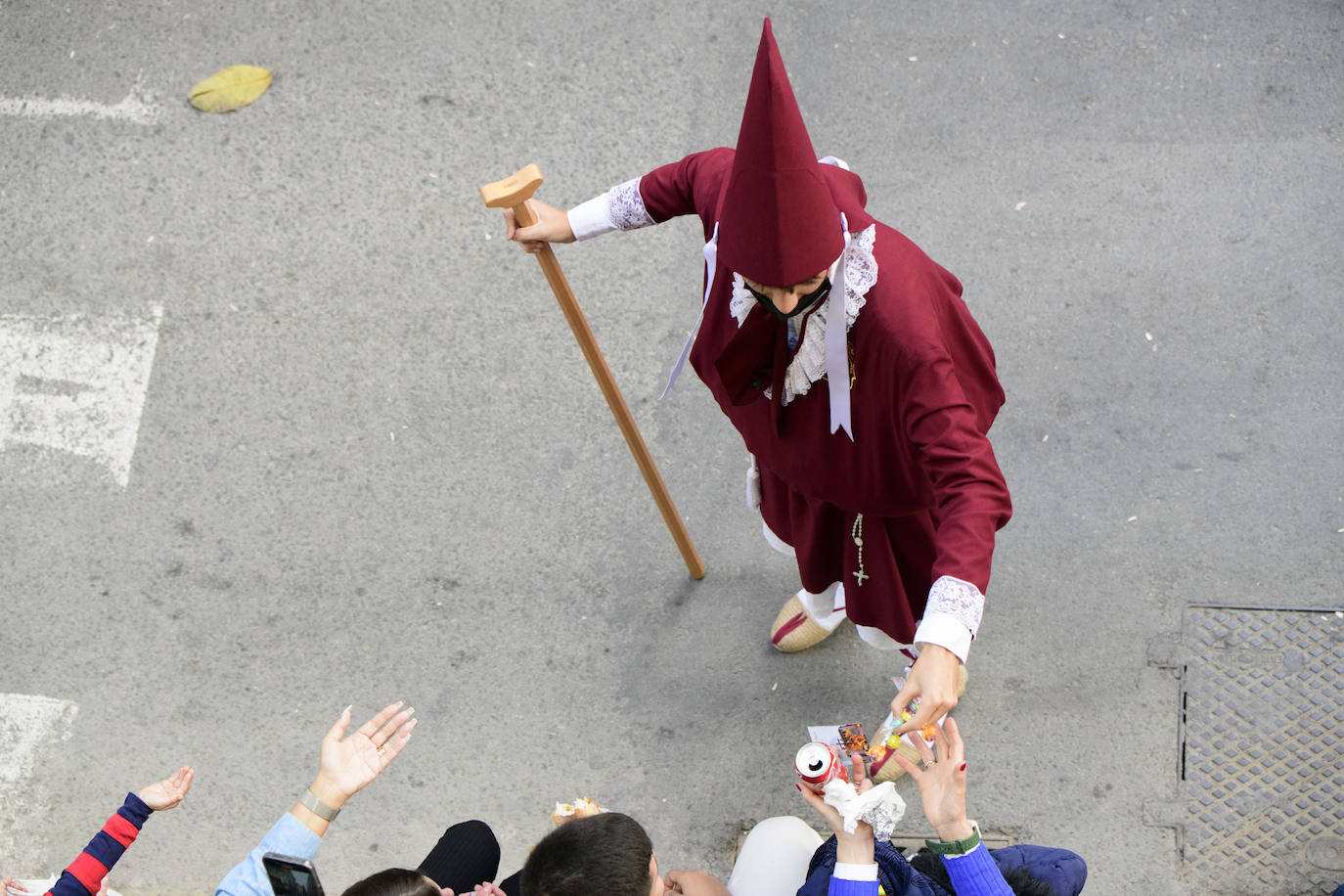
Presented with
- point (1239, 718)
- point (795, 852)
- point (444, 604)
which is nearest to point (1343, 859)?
point (1239, 718)

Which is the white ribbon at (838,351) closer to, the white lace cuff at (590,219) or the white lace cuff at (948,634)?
the white lace cuff at (948,634)

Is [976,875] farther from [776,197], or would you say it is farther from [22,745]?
[22,745]

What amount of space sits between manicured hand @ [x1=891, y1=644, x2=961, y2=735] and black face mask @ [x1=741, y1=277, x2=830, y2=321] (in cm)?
74

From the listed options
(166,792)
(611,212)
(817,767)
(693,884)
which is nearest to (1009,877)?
(817,767)

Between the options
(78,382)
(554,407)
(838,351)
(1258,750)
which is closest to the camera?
(838,351)

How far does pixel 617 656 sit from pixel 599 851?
Answer: 1.44 meters

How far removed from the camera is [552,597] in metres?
3.98

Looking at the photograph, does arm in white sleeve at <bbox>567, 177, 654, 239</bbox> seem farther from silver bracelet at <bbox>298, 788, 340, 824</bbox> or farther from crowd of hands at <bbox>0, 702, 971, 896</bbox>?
silver bracelet at <bbox>298, 788, 340, 824</bbox>

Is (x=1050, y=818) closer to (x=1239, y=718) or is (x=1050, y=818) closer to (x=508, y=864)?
(x=1239, y=718)

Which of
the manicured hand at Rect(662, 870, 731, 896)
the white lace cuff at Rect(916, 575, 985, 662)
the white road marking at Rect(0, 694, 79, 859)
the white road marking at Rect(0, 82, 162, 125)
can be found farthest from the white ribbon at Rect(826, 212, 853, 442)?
the white road marking at Rect(0, 82, 162, 125)

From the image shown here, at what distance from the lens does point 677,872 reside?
297 centimetres

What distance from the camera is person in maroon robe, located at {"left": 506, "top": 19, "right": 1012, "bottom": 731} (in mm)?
2186

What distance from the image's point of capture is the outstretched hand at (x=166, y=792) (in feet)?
9.33

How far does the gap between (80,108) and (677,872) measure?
4.14 meters
